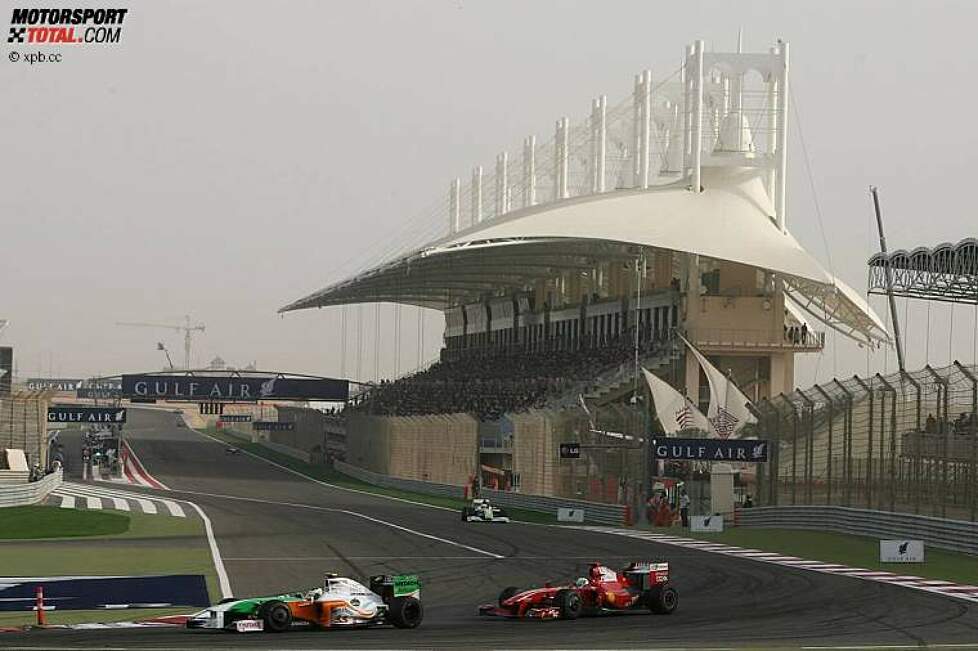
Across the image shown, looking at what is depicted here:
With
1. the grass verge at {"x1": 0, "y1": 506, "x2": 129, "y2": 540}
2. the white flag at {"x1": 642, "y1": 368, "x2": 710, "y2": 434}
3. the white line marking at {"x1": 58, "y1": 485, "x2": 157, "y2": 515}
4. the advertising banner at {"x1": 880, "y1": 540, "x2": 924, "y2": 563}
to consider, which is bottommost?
the white line marking at {"x1": 58, "y1": 485, "x2": 157, "y2": 515}

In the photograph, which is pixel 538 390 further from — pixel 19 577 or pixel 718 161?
pixel 19 577

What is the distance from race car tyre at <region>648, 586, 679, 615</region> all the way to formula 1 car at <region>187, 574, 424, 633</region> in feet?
11.0

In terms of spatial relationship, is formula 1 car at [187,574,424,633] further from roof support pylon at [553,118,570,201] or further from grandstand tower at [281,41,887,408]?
roof support pylon at [553,118,570,201]

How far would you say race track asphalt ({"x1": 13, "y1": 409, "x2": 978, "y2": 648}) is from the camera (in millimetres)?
18000

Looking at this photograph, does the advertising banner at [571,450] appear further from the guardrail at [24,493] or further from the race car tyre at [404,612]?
the race car tyre at [404,612]

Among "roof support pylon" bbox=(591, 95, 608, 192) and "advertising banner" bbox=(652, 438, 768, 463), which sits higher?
"roof support pylon" bbox=(591, 95, 608, 192)

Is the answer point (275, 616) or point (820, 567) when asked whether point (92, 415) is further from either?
point (275, 616)

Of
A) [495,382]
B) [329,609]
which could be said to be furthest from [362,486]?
[329,609]

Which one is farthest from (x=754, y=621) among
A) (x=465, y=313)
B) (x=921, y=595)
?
(x=465, y=313)

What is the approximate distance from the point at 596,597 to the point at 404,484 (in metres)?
52.2

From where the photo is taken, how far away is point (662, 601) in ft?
68.5

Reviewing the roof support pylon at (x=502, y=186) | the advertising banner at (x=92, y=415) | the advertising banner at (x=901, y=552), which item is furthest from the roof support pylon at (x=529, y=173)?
the advertising banner at (x=901, y=552)

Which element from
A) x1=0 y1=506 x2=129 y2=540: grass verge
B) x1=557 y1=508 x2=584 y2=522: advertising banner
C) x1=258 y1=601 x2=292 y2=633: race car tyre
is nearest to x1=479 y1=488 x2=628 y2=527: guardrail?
x1=557 y1=508 x2=584 y2=522: advertising banner

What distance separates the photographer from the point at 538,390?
73062 mm
